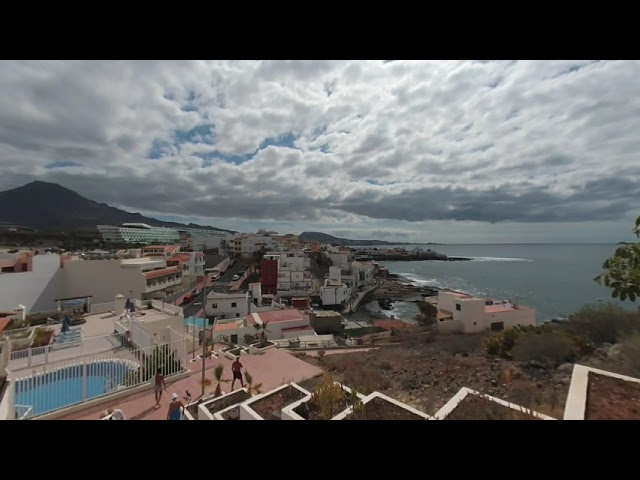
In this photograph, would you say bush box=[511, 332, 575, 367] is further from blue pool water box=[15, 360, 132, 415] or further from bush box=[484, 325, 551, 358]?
blue pool water box=[15, 360, 132, 415]

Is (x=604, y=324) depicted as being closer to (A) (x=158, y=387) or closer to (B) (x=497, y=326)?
(B) (x=497, y=326)

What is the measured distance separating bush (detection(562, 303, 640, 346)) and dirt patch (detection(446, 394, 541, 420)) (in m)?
6.31

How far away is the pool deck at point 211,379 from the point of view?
14.5ft

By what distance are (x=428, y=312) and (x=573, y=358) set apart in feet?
42.4

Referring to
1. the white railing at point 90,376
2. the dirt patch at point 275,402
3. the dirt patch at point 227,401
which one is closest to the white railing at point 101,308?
the white railing at point 90,376

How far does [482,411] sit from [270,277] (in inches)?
976

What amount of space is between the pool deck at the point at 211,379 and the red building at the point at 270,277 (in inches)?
737

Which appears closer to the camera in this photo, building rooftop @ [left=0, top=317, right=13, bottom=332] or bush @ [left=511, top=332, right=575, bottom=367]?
bush @ [left=511, top=332, right=575, bottom=367]

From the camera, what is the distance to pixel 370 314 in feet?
80.3

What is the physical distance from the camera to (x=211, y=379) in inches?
226

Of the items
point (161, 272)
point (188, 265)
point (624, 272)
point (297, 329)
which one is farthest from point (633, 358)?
point (188, 265)

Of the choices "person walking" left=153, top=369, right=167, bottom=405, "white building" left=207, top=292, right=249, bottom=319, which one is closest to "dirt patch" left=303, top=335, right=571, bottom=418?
"person walking" left=153, top=369, right=167, bottom=405

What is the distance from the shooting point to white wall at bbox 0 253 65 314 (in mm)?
11414
